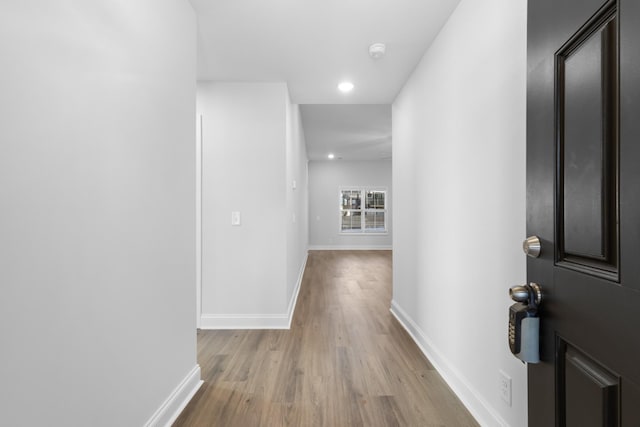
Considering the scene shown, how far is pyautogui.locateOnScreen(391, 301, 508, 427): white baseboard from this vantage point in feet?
5.46

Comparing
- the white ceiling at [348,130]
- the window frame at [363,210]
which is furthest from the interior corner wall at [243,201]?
the window frame at [363,210]

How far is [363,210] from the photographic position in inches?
389

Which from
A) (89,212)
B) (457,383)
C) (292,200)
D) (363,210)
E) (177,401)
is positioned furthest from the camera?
(363,210)

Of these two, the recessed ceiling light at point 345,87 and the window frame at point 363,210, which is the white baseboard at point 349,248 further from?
the recessed ceiling light at point 345,87

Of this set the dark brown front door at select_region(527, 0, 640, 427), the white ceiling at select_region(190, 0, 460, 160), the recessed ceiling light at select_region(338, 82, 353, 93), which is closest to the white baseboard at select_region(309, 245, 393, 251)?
the white ceiling at select_region(190, 0, 460, 160)

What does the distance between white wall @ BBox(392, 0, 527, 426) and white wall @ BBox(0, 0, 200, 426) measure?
164 centimetres

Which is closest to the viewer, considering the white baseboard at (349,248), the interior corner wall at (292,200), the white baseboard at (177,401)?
the white baseboard at (177,401)

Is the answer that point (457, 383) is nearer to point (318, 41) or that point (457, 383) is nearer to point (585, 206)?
point (585, 206)

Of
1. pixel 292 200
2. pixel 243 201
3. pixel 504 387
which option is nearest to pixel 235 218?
pixel 243 201

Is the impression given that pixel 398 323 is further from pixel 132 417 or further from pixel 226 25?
pixel 226 25

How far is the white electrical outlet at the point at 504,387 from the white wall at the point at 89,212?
1.64m

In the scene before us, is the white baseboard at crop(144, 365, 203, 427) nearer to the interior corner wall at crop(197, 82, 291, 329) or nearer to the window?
the interior corner wall at crop(197, 82, 291, 329)

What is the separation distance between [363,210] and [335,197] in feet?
3.06

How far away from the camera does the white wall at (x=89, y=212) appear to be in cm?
88
